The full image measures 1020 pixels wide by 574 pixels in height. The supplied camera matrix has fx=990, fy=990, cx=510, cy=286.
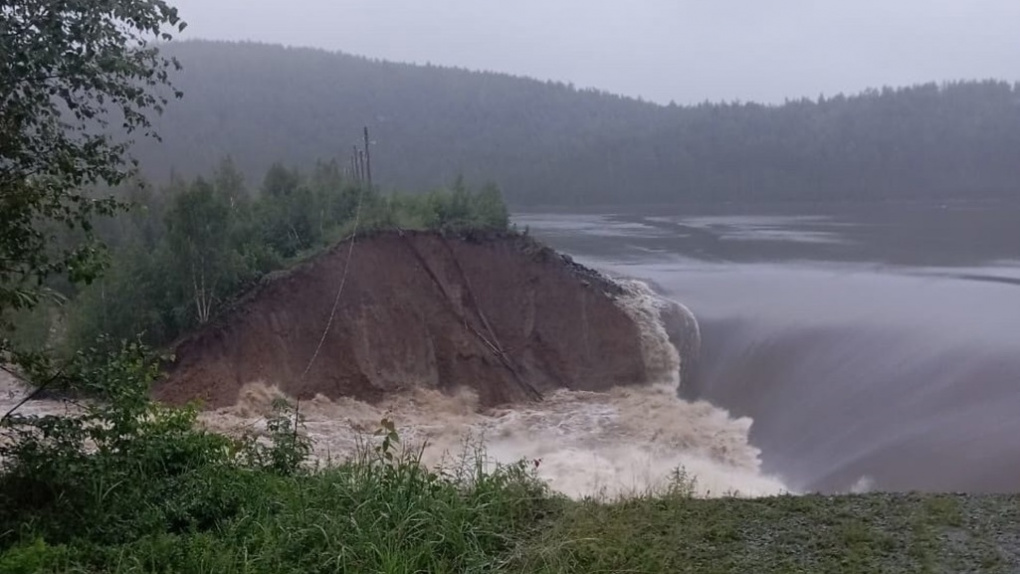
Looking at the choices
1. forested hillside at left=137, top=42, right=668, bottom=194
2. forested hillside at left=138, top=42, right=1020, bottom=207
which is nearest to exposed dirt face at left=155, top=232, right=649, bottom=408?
forested hillside at left=137, top=42, right=668, bottom=194

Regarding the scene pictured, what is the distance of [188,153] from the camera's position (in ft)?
112

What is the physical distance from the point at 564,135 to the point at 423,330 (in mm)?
36212

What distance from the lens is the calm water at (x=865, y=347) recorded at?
44.2ft

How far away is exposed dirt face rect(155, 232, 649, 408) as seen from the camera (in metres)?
19.3

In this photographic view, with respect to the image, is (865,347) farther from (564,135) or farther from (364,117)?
(564,135)

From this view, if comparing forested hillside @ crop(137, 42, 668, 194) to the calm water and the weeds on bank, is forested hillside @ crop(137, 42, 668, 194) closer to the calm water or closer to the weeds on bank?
the calm water

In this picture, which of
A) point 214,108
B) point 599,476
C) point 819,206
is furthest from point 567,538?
point 819,206

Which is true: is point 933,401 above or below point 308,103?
below

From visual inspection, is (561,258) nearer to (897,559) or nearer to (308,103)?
(897,559)

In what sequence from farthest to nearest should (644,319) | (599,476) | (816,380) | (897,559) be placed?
(644,319) < (816,380) < (599,476) < (897,559)

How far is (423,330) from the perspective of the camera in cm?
2131

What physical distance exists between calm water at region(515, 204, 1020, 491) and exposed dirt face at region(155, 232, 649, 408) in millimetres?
2689

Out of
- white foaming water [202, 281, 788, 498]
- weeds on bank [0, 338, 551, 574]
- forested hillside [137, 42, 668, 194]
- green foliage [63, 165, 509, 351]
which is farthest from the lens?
forested hillside [137, 42, 668, 194]

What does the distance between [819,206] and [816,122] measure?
9.14m
